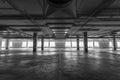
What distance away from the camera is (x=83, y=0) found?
5.20 meters

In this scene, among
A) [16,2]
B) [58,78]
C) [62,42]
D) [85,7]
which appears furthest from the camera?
[62,42]

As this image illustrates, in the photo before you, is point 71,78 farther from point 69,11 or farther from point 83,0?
point 83,0

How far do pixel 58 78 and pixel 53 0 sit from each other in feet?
11.1

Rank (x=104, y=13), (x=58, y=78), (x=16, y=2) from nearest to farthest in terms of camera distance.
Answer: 1. (x=58, y=78)
2. (x=16, y=2)
3. (x=104, y=13)

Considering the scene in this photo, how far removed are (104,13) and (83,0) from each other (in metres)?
2.67

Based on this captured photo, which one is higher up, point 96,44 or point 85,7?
point 85,7

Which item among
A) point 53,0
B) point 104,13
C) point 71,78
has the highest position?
point 104,13

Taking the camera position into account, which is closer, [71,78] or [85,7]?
[71,78]

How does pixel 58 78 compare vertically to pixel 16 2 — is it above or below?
below

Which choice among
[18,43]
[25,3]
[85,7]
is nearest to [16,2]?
[25,3]

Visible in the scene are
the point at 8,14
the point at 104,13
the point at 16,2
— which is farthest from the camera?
the point at 8,14

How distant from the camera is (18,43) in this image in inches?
1443

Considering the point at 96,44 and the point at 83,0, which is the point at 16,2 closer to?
the point at 83,0

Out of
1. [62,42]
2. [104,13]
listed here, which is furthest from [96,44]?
[104,13]
